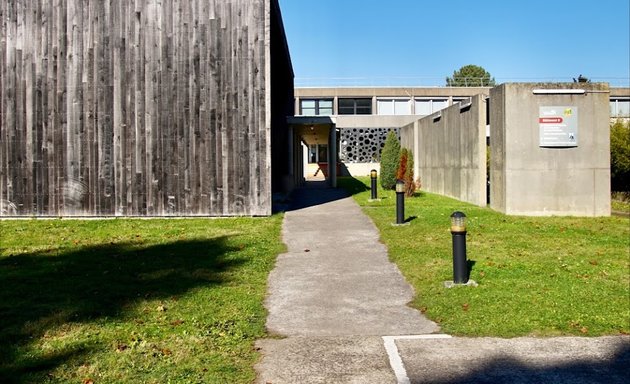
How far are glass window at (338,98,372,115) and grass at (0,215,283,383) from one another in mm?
40355

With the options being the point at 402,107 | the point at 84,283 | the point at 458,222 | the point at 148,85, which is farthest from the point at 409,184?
the point at 402,107

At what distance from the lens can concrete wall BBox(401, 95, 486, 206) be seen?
15.8 m

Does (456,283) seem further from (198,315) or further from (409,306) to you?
(198,315)

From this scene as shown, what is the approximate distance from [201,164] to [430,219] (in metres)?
5.33

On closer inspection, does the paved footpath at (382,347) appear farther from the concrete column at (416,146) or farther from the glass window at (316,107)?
the glass window at (316,107)

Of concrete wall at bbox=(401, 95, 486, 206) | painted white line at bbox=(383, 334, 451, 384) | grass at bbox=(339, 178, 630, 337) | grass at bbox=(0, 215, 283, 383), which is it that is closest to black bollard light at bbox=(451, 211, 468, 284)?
grass at bbox=(339, 178, 630, 337)

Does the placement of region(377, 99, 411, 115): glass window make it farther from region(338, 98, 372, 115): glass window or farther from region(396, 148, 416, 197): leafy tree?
region(396, 148, 416, 197): leafy tree

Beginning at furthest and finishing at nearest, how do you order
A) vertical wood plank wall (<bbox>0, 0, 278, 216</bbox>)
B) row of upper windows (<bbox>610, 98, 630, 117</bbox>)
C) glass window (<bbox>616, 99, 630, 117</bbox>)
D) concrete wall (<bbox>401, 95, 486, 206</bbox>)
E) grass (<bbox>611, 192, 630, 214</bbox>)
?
1. glass window (<bbox>616, 99, 630, 117</bbox>)
2. row of upper windows (<bbox>610, 98, 630, 117</bbox>)
3. grass (<bbox>611, 192, 630, 214</bbox>)
4. concrete wall (<bbox>401, 95, 486, 206</bbox>)
5. vertical wood plank wall (<bbox>0, 0, 278, 216</bbox>)

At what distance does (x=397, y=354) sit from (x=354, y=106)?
47047mm

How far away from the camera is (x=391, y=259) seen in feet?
29.3

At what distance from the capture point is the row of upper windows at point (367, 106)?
50594 mm

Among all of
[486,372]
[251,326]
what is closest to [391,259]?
[251,326]

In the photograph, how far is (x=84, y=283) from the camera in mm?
7164

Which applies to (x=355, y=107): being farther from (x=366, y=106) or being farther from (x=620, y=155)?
(x=620, y=155)
